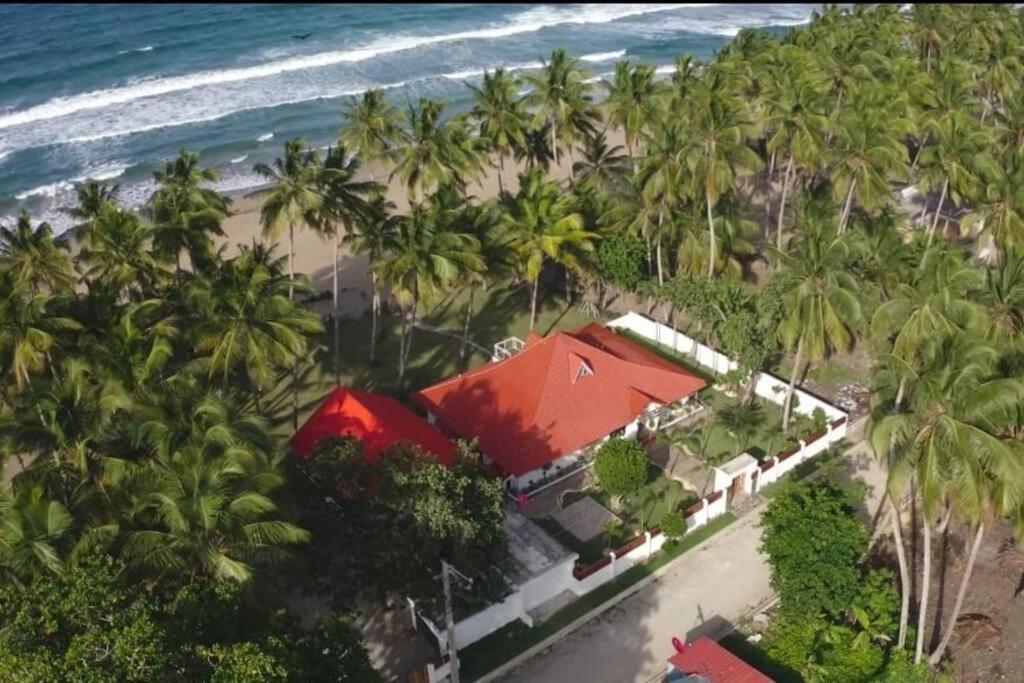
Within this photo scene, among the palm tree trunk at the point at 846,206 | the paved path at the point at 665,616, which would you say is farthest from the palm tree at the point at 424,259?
the palm tree trunk at the point at 846,206

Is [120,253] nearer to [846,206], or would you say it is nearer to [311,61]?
[846,206]

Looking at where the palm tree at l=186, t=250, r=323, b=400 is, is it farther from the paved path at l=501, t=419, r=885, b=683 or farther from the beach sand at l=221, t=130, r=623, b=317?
the paved path at l=501, t=419, r=885, b=683

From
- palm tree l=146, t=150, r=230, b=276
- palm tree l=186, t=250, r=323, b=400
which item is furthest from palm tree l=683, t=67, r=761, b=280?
palm tree l=146, t=150, r=230, b=276

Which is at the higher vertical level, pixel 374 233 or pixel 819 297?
pixel 374 233

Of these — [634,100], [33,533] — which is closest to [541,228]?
[634,100]

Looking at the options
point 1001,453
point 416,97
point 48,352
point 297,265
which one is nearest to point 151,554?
point 48,352

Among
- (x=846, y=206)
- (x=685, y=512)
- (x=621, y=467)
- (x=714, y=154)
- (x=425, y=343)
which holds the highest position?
(x=714, y=154)

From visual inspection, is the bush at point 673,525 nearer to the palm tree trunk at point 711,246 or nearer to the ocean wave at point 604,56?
the palm tree trunk at point 711,246

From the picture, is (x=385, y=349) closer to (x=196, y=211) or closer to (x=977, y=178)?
(x=196, y=211)
